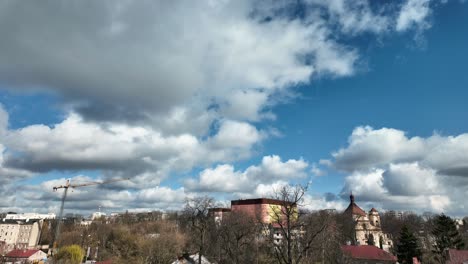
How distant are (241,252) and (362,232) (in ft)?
221

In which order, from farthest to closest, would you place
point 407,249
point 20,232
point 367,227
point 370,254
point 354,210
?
point 20,232, point 354,210, point 367,227, point 370,254, point 407,249

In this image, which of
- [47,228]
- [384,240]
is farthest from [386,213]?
[47,228]

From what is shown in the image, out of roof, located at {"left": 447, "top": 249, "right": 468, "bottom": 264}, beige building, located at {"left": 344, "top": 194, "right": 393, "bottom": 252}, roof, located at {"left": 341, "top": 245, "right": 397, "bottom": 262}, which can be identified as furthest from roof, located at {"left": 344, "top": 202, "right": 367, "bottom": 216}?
roof, located at {"left": 447, "top": 249, "right": 468, "bottom": 264}

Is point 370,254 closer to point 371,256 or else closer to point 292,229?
point 371,256

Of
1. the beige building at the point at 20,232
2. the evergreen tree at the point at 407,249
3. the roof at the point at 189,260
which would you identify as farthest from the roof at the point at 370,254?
the beige building at the point at 20,232

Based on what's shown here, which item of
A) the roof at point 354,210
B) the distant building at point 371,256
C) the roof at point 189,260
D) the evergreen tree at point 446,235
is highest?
the roof at point 354,210

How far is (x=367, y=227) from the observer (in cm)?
11000

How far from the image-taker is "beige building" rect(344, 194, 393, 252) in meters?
106

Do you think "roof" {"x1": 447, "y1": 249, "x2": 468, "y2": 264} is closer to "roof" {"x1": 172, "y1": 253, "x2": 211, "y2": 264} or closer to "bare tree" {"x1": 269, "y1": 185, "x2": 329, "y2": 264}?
"bare tree" {"x1": 269, "y1": 185, "x2": 329, "y2": 264}

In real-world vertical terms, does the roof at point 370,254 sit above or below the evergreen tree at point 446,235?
below

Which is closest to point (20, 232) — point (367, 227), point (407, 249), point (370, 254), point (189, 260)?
point (189, 260)

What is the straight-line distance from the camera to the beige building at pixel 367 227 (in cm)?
10606

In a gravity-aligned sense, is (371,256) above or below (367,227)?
below

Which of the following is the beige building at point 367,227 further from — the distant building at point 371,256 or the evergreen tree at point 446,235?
the evergreen tree at point 446,235
